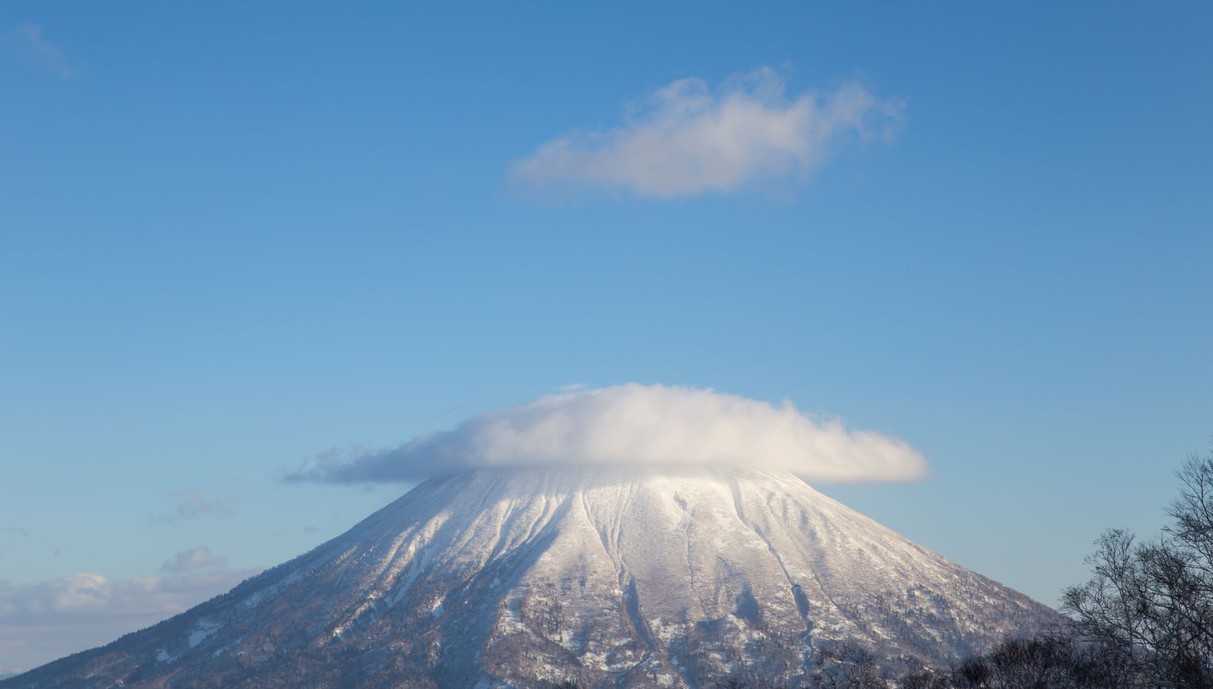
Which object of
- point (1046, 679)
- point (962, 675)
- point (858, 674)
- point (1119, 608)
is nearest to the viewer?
point (1119, 608)

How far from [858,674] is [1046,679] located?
4350cm

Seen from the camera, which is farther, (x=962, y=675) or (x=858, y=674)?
(x=858, y=674)

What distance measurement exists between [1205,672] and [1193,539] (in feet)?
22.2

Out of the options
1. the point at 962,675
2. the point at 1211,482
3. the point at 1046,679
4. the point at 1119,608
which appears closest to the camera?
the point at 1211,482

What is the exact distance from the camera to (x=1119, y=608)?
219ft

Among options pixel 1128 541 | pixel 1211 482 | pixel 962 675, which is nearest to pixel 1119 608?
pixel 1128 541

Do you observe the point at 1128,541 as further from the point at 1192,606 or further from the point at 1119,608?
the point at 1192,606

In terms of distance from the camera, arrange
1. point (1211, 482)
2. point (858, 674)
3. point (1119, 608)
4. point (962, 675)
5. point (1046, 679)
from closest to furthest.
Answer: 1. point (1211, 482)
2. point (1119, 608)
3. point (1046, 679)
4. point (962, 675)
5. point (858, 674)

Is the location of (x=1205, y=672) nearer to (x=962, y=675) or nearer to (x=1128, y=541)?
(x=1128, y=541)

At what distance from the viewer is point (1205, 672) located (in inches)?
2405

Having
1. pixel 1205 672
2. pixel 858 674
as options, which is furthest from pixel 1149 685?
pixel 858 674

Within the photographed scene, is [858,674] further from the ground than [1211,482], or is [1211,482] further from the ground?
[1211,482]

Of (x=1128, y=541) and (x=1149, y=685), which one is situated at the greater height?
(x=1128, y=541)

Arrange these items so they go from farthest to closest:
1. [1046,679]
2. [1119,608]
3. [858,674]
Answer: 1. [858,674]
2. [1046,679]
3. [1119,608]
